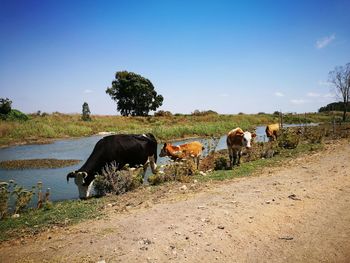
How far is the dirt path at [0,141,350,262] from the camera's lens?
4.84 meters

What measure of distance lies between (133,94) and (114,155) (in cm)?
4780

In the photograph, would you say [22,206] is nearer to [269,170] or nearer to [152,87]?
[269,170]

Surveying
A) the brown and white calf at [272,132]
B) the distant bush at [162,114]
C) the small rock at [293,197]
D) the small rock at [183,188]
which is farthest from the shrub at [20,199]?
the distant bush at [162,114]

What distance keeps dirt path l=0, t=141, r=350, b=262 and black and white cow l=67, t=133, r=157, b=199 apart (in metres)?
2.85

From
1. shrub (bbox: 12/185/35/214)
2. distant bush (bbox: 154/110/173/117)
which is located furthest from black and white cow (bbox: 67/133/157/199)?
distant bush (bbox: 154/110/173/117)

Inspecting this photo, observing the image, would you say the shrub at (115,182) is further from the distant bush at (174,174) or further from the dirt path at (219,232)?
the dirt path at (219,232)

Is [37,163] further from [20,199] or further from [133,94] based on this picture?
[133,94]

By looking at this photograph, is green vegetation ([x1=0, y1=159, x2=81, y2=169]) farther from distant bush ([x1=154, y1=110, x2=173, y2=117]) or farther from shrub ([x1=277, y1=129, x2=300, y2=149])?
distant bush ([x1=154, y1=110, x2=173, y2=117])

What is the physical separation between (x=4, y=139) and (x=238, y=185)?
89.6 ft

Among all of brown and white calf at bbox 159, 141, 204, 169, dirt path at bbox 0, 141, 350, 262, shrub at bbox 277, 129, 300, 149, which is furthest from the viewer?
shrub at bbox 277, 129, 300, 149

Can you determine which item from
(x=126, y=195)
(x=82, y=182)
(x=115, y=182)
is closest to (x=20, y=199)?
(x=82, y=182)

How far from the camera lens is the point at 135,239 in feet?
17.7

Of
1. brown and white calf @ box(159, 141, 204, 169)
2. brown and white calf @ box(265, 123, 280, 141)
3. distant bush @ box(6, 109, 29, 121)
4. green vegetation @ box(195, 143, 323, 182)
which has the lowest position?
green vegetation @ box(195, 143, 323, 182)

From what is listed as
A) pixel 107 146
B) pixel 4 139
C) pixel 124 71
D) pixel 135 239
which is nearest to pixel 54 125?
pixel 4 139
